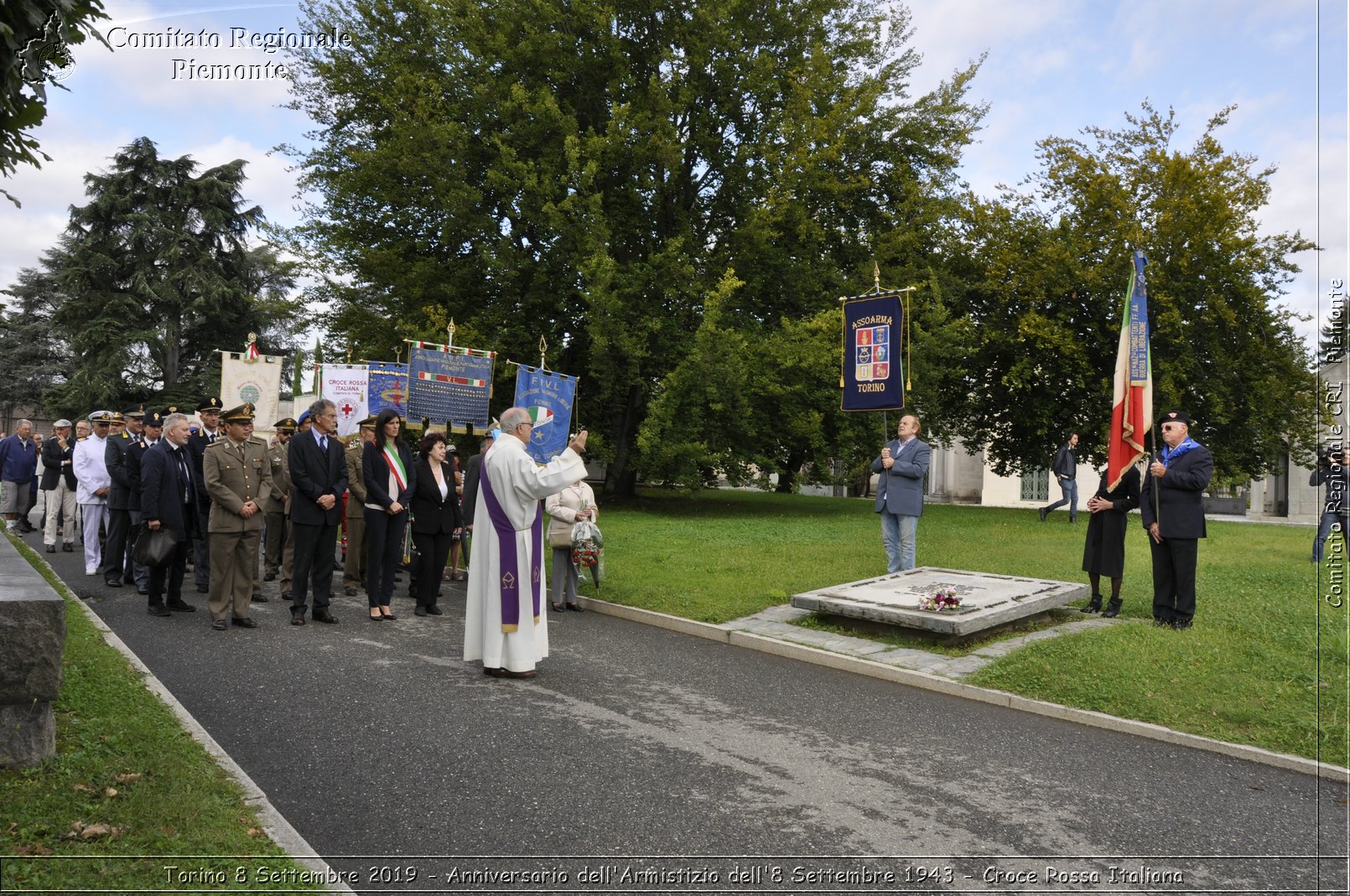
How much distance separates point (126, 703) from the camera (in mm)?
5453

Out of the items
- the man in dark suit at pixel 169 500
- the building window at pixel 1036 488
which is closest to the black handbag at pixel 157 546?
the man in dark suit at pixel 169 500

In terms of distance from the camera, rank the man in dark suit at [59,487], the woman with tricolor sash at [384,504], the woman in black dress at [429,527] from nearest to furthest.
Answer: the woman with tricolor sash at [384,504]
the woman in black dress at [429,527]
the man in dark suit at [59,487]

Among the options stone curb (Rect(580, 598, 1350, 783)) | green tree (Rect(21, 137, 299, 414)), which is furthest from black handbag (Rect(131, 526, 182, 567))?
green tree (Rect(21, 137, 299, 414))

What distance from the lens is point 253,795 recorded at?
14.0 feet

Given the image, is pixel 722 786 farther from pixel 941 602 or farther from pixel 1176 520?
pixel 1176 520

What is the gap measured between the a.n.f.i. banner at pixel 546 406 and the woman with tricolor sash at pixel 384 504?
4607 mm

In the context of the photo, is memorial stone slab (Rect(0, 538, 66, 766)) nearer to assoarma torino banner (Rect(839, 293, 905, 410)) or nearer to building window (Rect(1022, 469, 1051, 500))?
assoarma torino banner (Rect(839, 293, 905, 410))

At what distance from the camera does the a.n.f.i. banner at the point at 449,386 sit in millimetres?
15227

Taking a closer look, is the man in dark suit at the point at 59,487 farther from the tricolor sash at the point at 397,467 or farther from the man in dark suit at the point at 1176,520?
the man in dark suit at the point at 1176,520

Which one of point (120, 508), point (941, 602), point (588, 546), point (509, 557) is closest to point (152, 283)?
Answer: point (120, 508)

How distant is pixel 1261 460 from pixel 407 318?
24.5 metres

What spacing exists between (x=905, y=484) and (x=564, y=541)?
4.08m

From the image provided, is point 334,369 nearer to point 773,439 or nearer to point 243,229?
point 773,439

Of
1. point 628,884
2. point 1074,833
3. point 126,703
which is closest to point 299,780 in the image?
point 126,703
